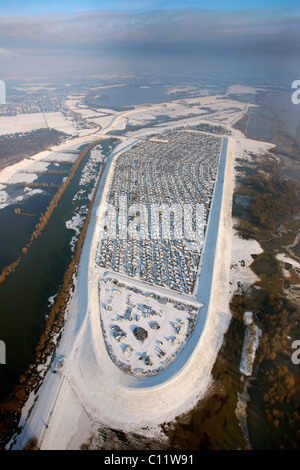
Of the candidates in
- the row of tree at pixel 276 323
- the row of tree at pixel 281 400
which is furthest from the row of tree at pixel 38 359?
the row of tree at pixel 276 323

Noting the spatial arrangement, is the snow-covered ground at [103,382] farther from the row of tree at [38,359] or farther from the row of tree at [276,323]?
the row of tree at [276,323]

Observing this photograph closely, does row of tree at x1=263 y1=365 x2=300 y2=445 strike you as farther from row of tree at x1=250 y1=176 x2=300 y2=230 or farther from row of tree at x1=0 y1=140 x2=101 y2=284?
row of tree at x1=0 y1=140 x2=101 y2=284

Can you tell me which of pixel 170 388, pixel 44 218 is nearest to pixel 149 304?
pixel 170 388

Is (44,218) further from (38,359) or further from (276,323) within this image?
(276,323)

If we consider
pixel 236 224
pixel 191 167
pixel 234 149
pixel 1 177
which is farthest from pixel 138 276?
pixel 234 149

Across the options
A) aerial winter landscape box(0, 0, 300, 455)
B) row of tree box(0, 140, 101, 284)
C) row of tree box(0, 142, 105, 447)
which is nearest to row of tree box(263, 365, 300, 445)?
aerial winter landscape box(0, 0, 300, 455)
